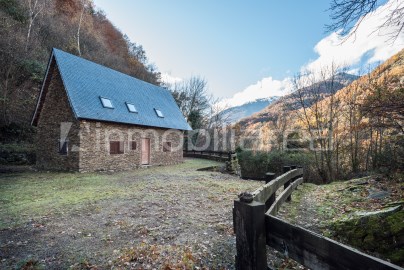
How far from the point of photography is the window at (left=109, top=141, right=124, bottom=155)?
15415mm

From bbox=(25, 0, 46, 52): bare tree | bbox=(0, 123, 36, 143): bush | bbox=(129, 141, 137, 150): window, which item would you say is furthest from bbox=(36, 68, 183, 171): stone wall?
bbox=(25, 0, 46, 52): bare tree

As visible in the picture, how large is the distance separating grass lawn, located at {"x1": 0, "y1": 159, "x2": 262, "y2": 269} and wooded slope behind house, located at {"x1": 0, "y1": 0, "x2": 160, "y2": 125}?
480 inches

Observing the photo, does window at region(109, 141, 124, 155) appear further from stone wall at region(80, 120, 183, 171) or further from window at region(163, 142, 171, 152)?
window at region(163, 142, 171, 152)

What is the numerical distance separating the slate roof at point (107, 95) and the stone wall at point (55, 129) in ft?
2.94

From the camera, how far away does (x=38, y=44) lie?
69.4 feet

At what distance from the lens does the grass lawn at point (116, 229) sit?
11.6 ft

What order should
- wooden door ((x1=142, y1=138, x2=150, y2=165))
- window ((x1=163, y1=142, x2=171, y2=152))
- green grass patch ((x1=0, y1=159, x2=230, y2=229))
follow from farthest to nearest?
window ((x1=163, y1=142, x2=171, y2=152)), wooden door ((x1=142, y1=138, x2=150, y2=165)), green grass patch ((x1=0, y1=159, x2=230, y2=229))

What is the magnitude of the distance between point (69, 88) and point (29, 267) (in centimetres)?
1295

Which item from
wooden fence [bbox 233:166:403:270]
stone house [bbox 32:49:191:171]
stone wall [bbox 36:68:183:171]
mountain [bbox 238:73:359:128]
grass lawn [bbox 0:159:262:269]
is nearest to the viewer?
wooden fence [bbox 233:166:403:270]

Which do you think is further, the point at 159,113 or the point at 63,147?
the point at 159,113

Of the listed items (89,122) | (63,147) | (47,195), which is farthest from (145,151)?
(47,195)

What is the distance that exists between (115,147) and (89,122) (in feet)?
8.09

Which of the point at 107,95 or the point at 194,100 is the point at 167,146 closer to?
the point at 107,95

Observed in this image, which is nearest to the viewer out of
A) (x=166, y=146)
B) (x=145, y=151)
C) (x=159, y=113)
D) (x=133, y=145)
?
(x=133, y=145)
